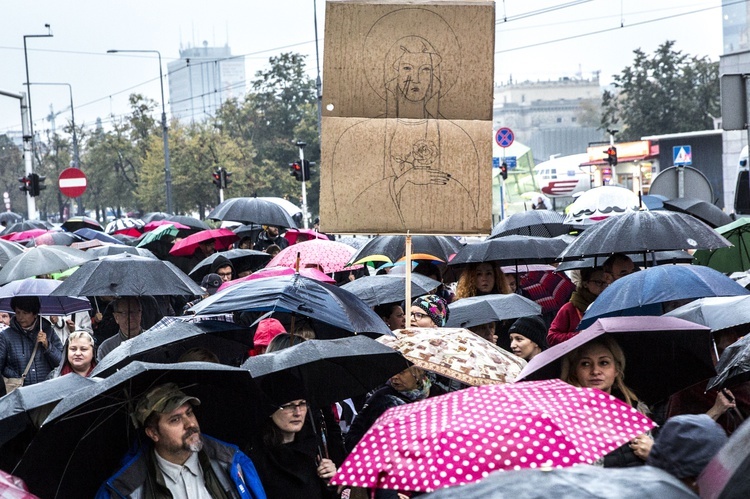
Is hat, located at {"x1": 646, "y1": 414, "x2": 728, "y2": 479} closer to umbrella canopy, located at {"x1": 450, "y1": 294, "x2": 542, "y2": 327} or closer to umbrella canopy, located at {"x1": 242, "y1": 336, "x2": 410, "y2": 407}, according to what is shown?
umbrella canopy, located at {"x1": 242, "y1": 336, "x2": 410, "y2": 407}

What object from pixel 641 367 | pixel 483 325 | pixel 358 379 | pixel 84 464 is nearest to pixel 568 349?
pixel 641 367

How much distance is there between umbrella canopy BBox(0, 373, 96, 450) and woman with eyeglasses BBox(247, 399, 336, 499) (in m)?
0.80

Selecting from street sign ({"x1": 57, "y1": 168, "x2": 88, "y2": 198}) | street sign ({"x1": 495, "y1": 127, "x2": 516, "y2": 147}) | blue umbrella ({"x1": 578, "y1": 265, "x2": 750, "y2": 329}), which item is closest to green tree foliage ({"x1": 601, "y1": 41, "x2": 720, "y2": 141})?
street sign ({"x1": 495, "y1": 127, "x2": 516, "y2": 147})

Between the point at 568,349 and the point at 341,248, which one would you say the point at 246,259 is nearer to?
the point at 341,248

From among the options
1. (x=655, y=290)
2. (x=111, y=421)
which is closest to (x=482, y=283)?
(x=655, y=290)

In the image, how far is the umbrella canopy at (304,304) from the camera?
665cm

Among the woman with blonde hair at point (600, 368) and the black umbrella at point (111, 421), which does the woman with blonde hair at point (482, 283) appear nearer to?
the woman with blonde hair at point (600, 368)

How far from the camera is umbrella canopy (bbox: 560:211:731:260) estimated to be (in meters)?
8.56

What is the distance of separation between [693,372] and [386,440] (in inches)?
87.9

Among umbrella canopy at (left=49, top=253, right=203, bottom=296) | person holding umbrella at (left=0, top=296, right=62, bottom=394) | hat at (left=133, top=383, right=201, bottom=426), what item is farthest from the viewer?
person holding umbrella at (left=0, top=296, right=62, bottom=394)

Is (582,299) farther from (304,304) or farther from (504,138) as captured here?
(504,138)

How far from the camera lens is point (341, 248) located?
12.4 metres

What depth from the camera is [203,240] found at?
16281mm

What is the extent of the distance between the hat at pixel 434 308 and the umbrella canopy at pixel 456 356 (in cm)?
141
